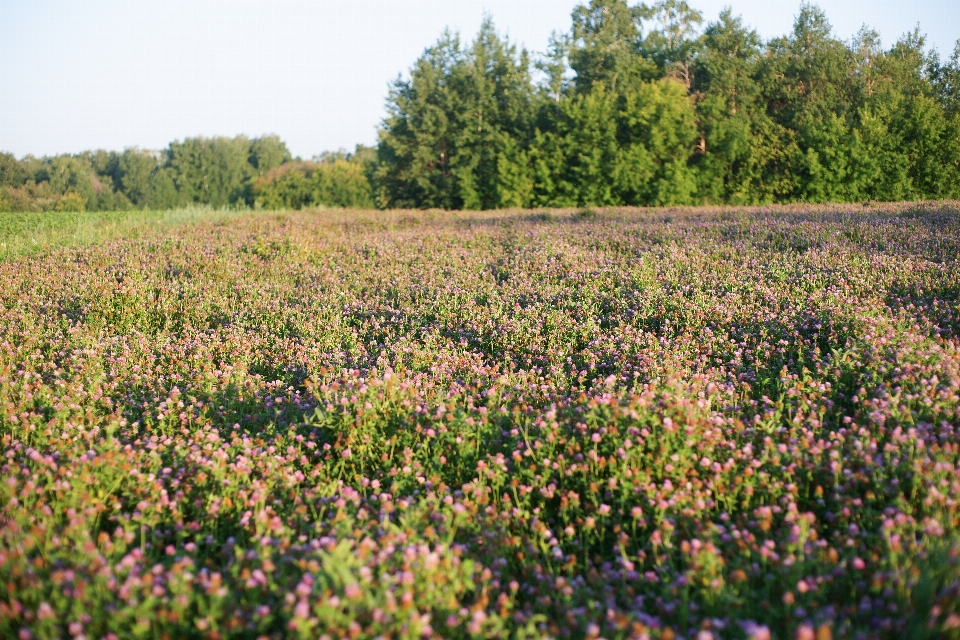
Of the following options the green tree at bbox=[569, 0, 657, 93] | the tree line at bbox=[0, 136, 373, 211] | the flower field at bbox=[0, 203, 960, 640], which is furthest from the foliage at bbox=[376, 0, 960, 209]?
the flower field at bbox=[0, 203, 960, 640]

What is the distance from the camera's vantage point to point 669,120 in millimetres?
33969

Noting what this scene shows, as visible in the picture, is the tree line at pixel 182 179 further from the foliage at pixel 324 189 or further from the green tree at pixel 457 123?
the green tree at pixel 457 123

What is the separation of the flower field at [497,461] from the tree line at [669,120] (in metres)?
28.7

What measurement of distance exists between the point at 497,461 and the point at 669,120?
34401 millimetres

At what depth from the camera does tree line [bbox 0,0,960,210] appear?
32812mm

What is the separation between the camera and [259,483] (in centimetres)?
324

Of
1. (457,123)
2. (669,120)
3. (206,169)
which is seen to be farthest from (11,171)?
(669,120)

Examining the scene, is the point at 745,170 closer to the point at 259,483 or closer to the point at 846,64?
the point at 846,64

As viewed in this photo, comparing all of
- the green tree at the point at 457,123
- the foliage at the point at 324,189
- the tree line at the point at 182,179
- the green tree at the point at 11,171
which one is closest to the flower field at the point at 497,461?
the green tree at the point at 457,123

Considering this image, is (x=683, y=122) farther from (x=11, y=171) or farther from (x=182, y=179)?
(x=182, y=179)

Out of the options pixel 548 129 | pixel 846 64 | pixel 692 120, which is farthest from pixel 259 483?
pixel 846 64

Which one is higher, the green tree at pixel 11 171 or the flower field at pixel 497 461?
the green tree at pixel 11 171

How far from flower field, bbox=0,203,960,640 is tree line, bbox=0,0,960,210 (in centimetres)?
2871

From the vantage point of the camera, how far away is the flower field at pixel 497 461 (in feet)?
7.21
